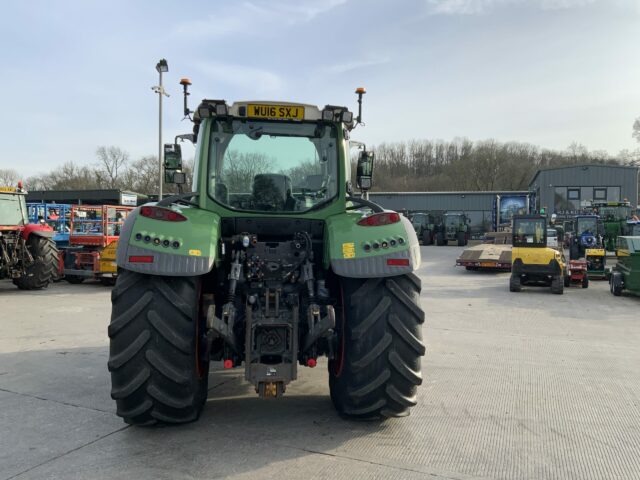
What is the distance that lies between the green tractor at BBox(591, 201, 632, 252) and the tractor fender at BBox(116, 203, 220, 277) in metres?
21.3

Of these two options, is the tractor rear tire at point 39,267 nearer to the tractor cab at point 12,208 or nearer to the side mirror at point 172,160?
the tractor cab at point 12,208

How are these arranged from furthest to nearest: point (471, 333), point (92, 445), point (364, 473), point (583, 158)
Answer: point (583, 158) < point (471, 333) < point (92, 445) < point (364, 473)

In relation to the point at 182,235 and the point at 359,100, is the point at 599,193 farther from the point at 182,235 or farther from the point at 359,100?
the point at 182,235

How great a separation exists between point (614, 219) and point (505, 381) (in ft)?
70.5

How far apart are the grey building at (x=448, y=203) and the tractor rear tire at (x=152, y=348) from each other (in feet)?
140

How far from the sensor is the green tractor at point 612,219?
22141mm

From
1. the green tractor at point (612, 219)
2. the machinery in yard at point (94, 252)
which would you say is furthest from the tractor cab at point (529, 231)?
the machinery in yard at point (94, 252)

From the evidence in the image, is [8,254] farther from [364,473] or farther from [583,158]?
[583,158]

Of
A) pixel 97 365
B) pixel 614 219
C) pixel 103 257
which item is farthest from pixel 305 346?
pixel 614 219

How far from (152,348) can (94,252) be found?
36.3 ft

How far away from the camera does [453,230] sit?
34.8 m

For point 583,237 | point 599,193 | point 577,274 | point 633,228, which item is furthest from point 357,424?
point 599,193

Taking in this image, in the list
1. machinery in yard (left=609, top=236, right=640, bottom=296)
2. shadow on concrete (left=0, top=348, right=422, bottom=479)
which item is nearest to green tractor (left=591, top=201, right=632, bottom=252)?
machinery in yard (left=609, top=236, right=640, bottom=296)

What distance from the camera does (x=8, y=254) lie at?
12461 mm
